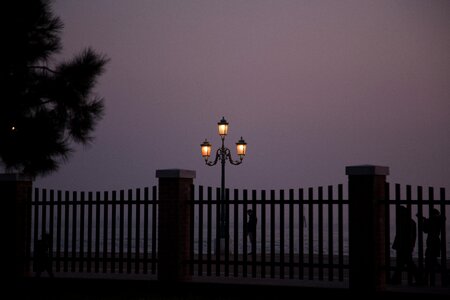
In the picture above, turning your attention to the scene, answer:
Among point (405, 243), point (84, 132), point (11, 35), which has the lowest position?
point (405, 243)

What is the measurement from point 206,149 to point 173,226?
1167cm

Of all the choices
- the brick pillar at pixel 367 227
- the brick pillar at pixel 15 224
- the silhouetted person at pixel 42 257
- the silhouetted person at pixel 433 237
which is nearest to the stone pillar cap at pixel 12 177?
the brick pillar at pixel 15 224

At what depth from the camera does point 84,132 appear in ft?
44.6

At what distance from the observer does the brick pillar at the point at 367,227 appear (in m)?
13.6

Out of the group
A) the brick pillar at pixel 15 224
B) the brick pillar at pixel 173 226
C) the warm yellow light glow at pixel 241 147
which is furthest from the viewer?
the warm yellow light glow at pixel 241 147

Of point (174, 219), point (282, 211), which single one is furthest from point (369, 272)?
point (174, 219)

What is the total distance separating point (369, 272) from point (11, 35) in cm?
793

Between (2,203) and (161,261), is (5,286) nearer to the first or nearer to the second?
(2,203)

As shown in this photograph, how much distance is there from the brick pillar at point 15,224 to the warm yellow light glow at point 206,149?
10.2m

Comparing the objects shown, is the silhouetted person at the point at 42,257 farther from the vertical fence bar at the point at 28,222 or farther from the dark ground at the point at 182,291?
the vertical fence bar at the point at 28,222

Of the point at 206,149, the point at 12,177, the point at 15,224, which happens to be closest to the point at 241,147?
the point at 206,149

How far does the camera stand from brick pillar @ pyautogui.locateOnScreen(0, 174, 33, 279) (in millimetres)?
17250

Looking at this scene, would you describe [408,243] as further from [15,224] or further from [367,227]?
[15,224]

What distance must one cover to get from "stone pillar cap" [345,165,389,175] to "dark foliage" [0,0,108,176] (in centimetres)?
495
